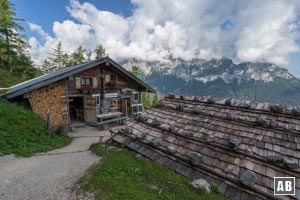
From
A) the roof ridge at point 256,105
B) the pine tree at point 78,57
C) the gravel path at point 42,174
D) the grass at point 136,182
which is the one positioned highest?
the pine tree at point 78,57

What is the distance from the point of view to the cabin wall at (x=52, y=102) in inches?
436

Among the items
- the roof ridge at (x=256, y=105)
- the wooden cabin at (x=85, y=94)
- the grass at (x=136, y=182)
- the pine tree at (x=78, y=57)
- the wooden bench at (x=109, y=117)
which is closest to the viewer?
the grass at (x=136, y=182)

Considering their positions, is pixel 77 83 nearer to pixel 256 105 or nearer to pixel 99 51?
pixel 256 105

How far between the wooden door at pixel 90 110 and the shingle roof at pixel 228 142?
821cm

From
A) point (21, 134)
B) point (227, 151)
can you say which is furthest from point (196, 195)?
point (21, 134)

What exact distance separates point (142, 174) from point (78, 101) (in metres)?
14.3

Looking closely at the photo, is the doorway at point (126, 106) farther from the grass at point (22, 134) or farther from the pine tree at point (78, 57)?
the pine tree at point (78, 57)

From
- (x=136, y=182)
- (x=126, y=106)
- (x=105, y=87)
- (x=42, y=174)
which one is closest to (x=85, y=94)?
(x=105, y=87)

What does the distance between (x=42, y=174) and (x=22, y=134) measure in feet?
14.2

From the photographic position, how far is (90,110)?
45.7ft

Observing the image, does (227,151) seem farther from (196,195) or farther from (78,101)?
(78,101)

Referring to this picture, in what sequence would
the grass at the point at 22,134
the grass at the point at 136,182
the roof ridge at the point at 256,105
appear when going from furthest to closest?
the grass at the point at 22,134 < the roof ridge at the point at 256,105 < the grass at the point at 136,182

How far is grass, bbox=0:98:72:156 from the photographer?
277 inches

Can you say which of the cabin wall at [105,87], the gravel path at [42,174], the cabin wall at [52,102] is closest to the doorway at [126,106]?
the cabin wall at [105,87]
